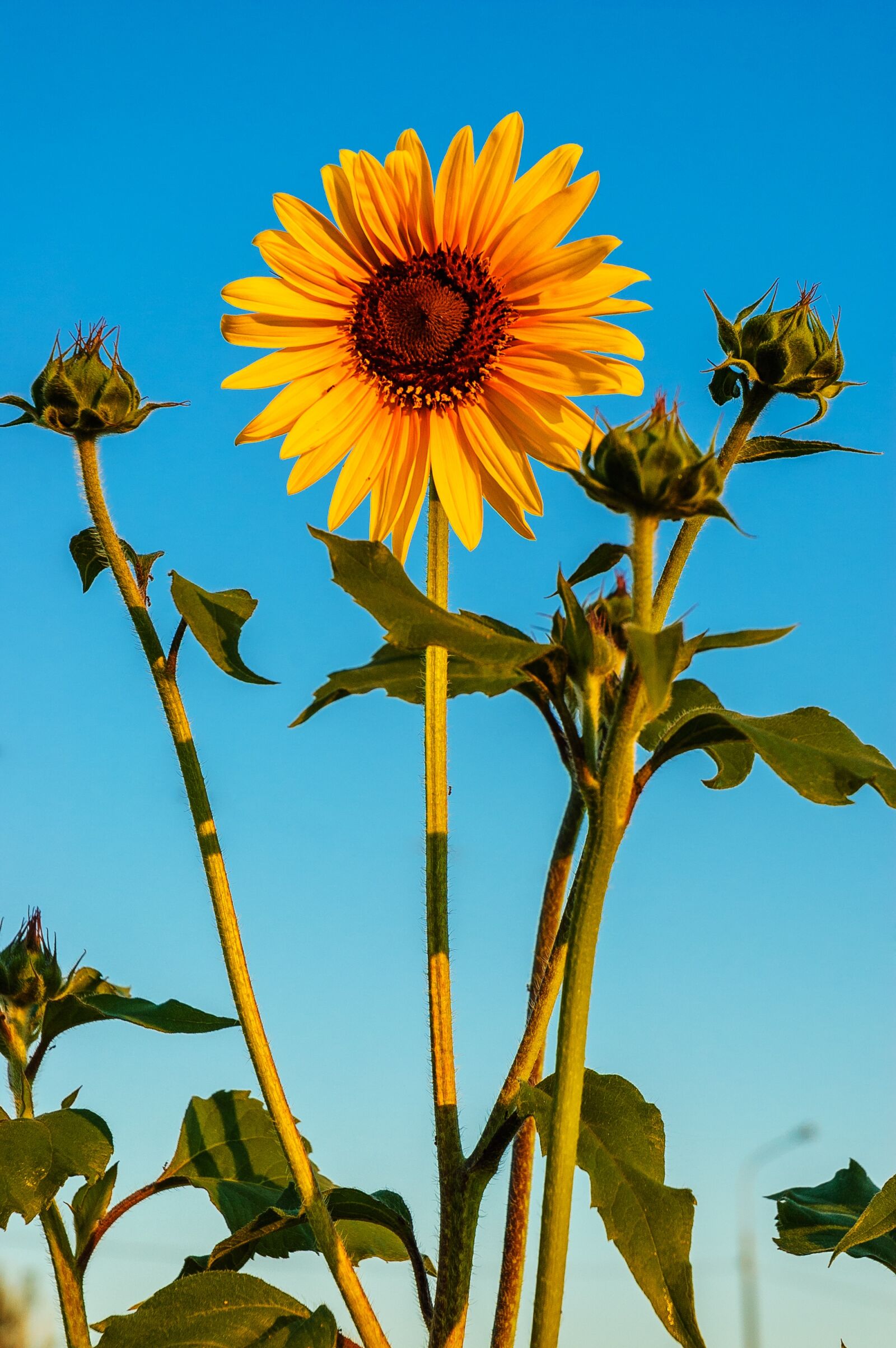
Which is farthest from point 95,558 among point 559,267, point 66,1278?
point 66,1278

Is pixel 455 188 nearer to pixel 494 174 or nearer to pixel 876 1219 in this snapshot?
pixel 494 174

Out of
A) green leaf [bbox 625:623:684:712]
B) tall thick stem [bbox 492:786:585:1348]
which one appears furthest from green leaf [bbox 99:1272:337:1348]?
green leaf [bbox 625:623:684:712]

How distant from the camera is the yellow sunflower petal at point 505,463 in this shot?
8.68 feet

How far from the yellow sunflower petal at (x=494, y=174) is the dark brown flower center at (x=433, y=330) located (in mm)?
87

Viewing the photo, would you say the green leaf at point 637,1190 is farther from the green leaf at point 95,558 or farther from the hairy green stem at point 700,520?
the green leaf at point 95,558

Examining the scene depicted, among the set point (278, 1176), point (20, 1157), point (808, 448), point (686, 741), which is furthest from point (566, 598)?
point (278, 1176)

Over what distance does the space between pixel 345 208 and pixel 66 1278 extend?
2113mm

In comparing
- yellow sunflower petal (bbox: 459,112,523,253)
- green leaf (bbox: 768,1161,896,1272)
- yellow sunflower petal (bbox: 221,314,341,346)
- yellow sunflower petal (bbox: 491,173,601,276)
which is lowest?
green leaf (bbox: 768,1161,896,1272)

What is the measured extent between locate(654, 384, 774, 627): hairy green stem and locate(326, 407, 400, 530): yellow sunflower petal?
2.10ft

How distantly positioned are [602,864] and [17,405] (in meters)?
1.45

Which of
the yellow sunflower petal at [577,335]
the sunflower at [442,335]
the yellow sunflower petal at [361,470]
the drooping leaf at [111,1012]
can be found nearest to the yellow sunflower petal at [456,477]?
the sunflower at [442,335]

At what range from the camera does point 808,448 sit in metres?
2.59

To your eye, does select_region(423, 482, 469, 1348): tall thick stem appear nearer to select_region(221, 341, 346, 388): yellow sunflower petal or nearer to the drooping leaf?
the drooping leaf

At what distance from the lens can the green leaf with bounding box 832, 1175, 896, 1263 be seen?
6.80 ft
